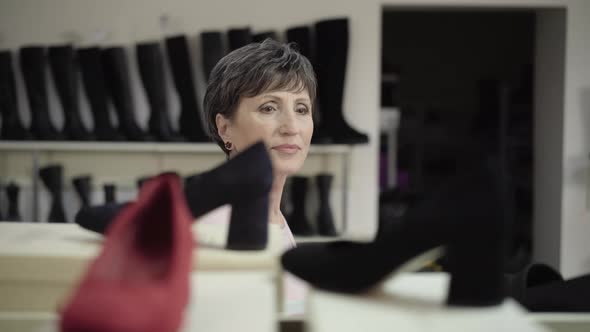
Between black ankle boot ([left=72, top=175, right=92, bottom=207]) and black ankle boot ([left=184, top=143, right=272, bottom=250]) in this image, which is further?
black ankle boot ([left=72, top=175, right=92, bottom=207])

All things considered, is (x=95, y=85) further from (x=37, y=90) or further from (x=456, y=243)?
(x=456, y=243)

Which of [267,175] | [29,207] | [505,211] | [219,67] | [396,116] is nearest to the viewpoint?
[505,211]

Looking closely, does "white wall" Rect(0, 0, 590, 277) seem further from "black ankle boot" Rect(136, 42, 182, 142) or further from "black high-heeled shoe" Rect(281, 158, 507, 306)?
"black high-heeled shoe" Rect(281, 158, 507, 306)

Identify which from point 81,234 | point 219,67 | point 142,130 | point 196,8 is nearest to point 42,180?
point 142,130

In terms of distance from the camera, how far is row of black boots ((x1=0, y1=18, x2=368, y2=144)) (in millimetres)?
2664

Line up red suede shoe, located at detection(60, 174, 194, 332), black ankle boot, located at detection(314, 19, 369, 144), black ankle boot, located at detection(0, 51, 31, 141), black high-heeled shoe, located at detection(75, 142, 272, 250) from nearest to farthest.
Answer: red suede shoe, located at detection(60, 174, 194, 332) → black high-heeled shoe, located at detection(75, 142, 272, 250) → black ankle boot, located at detection(314, 19, 369, 144) → black ankle boot, located at detection(0, 51, 31, 141)

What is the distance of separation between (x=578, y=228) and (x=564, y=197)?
0.16m

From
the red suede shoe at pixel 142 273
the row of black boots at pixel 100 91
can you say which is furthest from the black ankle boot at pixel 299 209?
the red suede shoe at pixel 142 273

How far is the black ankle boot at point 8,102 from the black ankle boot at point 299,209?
1.18 meters

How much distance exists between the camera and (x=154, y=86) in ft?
8.88

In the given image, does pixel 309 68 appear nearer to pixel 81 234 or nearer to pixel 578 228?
pixel 81 234

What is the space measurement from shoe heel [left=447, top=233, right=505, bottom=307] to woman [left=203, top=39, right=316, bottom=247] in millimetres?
567

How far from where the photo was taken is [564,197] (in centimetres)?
284

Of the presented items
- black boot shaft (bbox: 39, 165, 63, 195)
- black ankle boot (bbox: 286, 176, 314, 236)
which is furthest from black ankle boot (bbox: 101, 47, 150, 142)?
black ankle boot (bbox: 286, 176, 314, 236)
